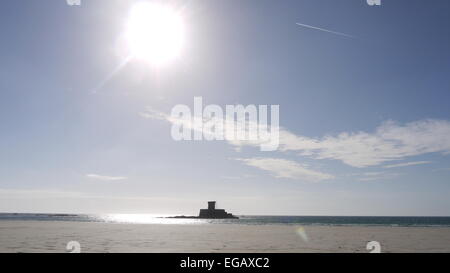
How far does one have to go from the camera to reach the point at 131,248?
28.9 metres
